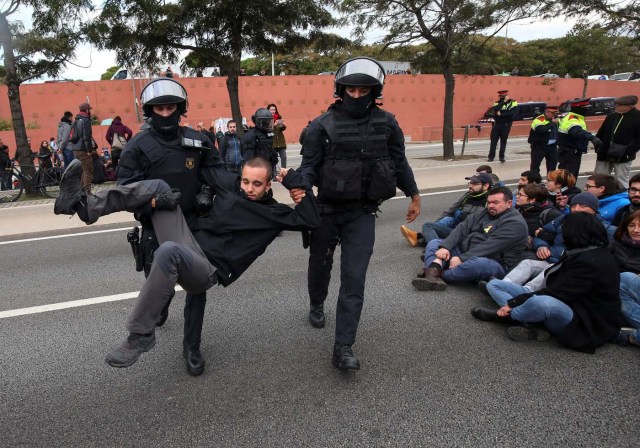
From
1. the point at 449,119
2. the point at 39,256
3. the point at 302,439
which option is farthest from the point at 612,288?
the point at 449,119

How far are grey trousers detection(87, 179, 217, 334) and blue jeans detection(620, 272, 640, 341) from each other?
305cm

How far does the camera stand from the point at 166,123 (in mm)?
3154

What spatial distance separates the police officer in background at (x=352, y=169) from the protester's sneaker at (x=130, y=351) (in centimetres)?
118

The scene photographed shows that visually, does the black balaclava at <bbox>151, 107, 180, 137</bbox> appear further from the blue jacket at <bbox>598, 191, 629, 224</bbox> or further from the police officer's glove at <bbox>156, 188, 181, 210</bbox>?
the blue jacket at <bbox>598, 191, 629, 224</bbox>

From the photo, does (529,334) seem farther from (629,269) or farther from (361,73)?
(361,73)

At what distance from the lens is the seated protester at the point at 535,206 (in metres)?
5.21

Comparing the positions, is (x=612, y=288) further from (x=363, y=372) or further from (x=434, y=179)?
(x=434, y=179)

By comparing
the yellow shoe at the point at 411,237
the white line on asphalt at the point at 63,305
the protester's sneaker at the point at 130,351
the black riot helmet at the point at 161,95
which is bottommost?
the white line on asphalt at the point at 63,305

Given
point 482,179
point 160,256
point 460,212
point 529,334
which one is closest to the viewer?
point 160,256

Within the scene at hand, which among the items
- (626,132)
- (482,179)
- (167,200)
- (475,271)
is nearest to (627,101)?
(626,132)

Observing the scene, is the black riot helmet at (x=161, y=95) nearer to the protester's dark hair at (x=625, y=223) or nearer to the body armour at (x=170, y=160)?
the body armour at (x=170, y=160)

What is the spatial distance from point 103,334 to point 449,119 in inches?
556

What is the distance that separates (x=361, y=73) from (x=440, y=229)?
127 inches

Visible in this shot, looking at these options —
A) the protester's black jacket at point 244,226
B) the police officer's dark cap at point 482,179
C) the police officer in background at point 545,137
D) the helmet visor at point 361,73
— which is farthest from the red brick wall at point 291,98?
the protester's black jacket at point 244,226
